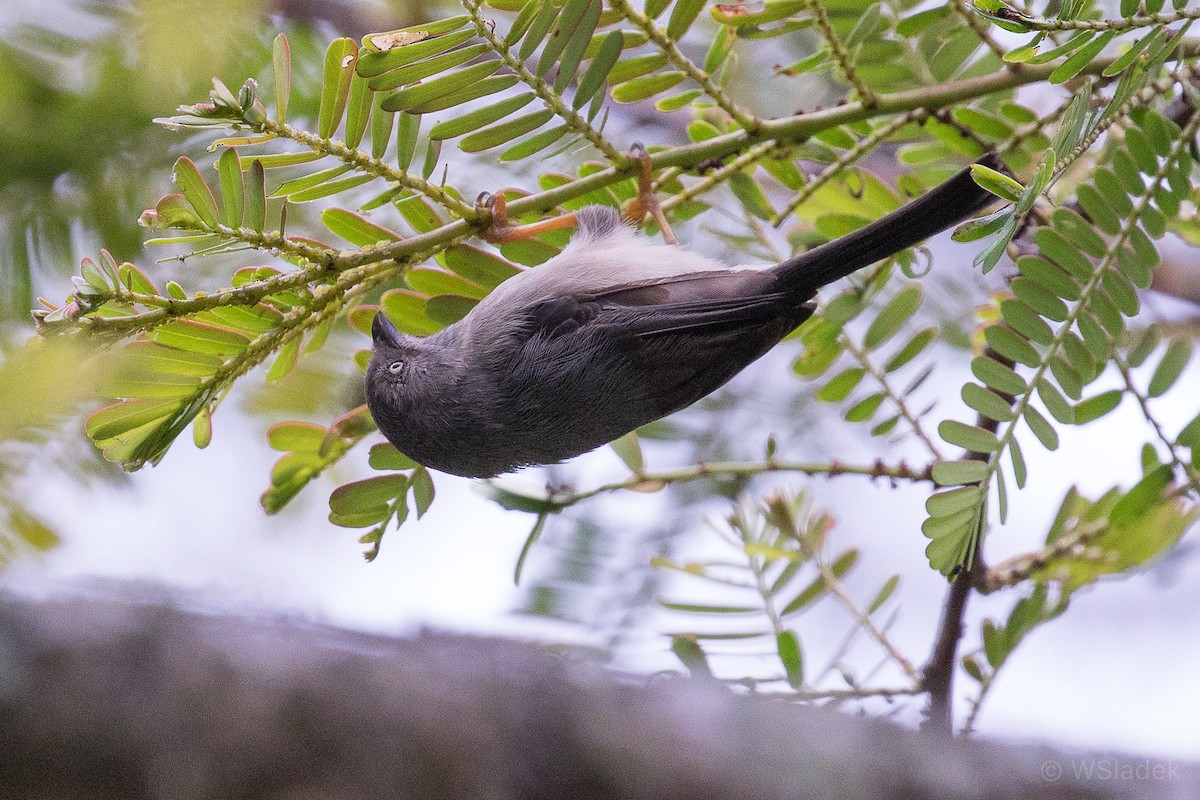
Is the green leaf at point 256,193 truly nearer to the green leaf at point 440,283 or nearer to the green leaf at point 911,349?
the green leaf at point 440,283

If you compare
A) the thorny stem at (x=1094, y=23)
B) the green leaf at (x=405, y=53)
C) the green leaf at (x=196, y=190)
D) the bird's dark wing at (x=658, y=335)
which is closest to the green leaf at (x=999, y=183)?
the thorny stem at (x=1094, y=23)

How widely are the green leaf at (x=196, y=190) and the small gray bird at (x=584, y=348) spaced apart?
1.61ft

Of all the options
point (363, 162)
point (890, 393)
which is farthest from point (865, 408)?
point (363, 162)

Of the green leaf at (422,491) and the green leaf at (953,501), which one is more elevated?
the green leaf at (953,501)

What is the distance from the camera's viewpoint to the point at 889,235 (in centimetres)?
146

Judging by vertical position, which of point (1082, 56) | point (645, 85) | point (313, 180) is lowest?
point (313, 180)

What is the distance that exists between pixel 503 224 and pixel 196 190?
475 millimetres

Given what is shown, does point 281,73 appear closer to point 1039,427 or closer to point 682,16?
point 682,16

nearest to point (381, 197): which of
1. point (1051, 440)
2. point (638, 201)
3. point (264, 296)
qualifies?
point (264, 296)

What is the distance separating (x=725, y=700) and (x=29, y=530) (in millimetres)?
1268

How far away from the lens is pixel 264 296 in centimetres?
107

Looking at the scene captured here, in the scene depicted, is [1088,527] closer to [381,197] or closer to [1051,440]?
[1051,440]

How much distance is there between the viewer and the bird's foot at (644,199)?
1.32m

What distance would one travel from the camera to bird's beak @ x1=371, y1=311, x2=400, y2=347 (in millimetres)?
1532
